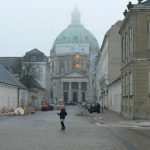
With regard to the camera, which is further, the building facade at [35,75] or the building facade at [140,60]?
the building facade at [35,75]

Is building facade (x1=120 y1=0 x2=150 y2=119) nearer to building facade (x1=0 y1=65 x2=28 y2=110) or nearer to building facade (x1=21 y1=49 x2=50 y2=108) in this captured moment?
building facade (x1=0 y1=65 x2=28 y2=110)

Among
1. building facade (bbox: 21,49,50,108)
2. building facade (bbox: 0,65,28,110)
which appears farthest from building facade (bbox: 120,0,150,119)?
building facade (bbox: 21,49,50,108)

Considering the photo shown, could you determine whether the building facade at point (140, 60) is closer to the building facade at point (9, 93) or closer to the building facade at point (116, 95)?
the building facade at point (116, 95)

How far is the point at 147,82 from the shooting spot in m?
41.7

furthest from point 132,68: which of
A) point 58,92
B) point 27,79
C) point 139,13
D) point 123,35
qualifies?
point 58,92

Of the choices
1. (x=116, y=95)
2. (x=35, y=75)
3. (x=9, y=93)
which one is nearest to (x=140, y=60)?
(x=116, y=95)

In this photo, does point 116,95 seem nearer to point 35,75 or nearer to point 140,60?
point 140,60

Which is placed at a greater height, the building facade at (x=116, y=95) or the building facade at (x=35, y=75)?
the building facade at (x=35, y=75)

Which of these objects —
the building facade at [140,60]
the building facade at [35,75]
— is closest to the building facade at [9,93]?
the building facade at [35,75]

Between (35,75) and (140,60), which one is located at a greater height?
(35,75)

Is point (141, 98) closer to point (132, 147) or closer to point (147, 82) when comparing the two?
point (147, 82)

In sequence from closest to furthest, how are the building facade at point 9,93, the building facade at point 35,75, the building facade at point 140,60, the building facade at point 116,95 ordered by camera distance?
1. the building facade at point 140,60
2. the building facade at point 116,95
3. the building facade at point 9,93
4. the building facade at point 35,75

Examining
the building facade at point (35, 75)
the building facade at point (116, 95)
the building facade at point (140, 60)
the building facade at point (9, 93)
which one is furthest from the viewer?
the building facade at point (35, 75)

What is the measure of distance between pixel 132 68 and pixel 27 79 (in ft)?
210
